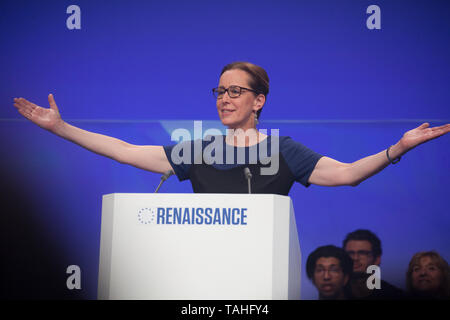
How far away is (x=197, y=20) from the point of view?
156 inches

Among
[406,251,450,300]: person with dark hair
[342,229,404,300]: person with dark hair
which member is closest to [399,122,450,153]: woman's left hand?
[342,229,404,300]: person with dark hair

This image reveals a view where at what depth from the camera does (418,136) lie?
114 inches

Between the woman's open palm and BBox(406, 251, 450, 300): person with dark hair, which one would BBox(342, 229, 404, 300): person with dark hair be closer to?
BBox(406, 251, 450, 300): person with dark hair

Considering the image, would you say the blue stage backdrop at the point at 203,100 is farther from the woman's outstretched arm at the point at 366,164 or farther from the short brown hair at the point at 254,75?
the woman's outstretched arm at the point at 366,164

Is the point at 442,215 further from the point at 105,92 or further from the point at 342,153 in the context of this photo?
the point at 105,92

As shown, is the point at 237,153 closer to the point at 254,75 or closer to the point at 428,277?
the point at 254,75

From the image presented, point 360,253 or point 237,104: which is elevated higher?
point 237,104

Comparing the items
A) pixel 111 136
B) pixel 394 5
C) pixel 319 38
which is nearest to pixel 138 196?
pixel 111 136

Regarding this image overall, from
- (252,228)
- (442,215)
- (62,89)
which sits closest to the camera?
(252,228)

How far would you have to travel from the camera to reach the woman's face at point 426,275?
3477 millimetres

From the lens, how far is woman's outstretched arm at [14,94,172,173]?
3.29m

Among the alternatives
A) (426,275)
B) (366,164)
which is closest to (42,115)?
Answer: (366,164)

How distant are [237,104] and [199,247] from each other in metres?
1.31

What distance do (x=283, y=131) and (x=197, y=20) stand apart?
3.45 feet
